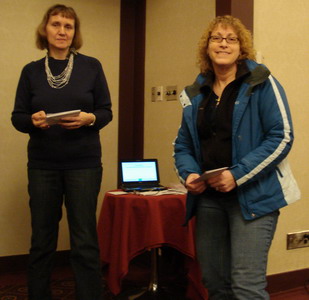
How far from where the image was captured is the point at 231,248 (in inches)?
61.4

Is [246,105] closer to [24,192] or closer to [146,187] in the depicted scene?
[146,187]

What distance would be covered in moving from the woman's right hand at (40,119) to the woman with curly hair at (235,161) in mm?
649

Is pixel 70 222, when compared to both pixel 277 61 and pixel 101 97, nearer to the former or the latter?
pixel 101 97

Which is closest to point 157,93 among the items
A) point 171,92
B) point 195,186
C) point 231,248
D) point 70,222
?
point 171,92

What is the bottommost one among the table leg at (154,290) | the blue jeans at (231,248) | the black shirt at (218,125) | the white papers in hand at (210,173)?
the table leg at (154,290)

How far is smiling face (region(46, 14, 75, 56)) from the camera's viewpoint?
2.05 metres

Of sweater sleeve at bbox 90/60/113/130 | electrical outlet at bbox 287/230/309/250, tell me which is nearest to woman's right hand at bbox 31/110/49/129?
sweater sleeve at bbox 90/60/113/130

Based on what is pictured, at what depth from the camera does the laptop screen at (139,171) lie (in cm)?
271

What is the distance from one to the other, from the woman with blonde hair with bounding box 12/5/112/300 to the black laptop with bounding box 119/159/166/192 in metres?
0.62

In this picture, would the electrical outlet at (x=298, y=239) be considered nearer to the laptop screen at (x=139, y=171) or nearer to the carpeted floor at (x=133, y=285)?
the carpeted floor at (x=133, y=285)

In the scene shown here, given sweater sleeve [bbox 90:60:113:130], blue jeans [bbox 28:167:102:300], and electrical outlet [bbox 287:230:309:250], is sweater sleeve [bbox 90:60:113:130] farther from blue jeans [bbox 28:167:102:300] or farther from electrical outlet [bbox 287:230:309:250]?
electrical outlet [bbox 287:230:309:250]

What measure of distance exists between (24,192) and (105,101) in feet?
4.62

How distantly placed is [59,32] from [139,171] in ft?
3.53

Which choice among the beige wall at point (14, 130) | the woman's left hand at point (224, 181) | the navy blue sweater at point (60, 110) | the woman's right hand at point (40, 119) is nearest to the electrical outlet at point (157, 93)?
the beige wall at point (14, 130)
